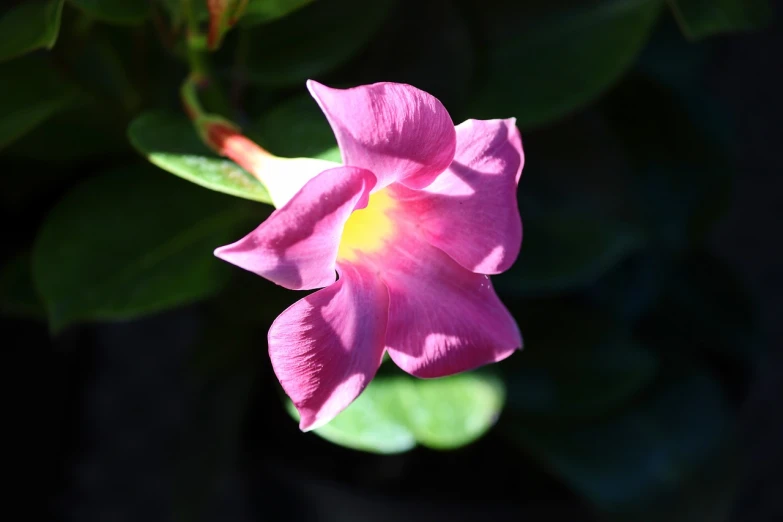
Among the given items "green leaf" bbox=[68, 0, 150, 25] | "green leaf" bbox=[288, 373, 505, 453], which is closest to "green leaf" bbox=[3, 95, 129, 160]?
"green leaf" bbox=[68, 0, 150, 25]

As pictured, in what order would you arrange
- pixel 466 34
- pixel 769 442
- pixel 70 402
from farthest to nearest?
1. pixel 769 442
2. pixel 70 402
3. pixel 466 34

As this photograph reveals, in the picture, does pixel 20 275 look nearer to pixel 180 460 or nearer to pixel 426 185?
pixel 180 460

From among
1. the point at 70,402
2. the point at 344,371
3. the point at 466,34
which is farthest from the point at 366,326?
the point at 70,402

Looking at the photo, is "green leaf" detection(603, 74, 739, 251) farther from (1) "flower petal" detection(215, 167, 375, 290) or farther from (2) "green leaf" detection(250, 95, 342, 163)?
(1) "flower petal" detection(215, 167, 375, 290)

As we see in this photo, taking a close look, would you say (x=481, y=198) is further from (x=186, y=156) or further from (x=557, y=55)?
(x=557, y=55)

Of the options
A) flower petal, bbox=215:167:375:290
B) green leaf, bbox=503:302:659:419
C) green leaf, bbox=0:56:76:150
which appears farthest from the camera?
green leaf, bbox=503:302:659:419

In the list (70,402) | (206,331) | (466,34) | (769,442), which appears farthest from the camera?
(769,442)

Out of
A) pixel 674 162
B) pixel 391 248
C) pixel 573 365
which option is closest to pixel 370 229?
pixel 391 248
